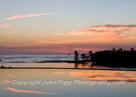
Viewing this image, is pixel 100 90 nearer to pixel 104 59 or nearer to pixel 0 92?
pixel 0 92

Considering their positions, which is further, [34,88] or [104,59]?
[104,59]

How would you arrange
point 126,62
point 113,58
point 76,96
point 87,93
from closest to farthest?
point 76,96
point 87,93
point 126,62
point 113,58

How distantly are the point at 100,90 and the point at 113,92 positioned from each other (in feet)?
2.07

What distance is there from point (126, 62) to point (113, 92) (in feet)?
70.3

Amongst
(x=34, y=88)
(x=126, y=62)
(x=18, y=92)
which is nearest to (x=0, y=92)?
(x=18, y=92)

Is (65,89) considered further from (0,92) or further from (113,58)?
(113,58)

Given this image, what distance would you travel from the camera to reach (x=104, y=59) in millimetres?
32812

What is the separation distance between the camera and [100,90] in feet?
32.4

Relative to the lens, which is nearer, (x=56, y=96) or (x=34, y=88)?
(x=56, y=96)

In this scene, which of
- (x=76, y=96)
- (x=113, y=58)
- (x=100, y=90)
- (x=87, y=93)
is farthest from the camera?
(x=113, y=58)

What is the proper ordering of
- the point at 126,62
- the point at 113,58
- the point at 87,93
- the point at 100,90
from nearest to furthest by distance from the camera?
the point at 87,93 < the point at 100,90 < the point at 126,62 < the point at 113,58

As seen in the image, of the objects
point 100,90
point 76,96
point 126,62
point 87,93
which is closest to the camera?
point 76,96

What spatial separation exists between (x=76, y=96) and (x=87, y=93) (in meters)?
0.78

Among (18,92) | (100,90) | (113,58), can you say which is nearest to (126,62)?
(113,58)
